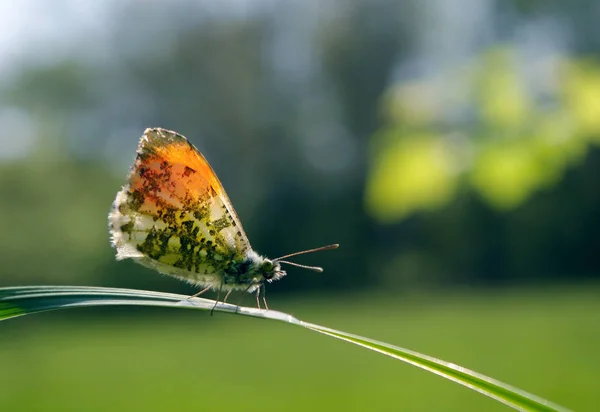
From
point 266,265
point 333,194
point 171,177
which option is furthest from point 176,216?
point 333,194

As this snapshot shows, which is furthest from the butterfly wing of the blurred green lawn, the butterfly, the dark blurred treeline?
the dark blurred treeline

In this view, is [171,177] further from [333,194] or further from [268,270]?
[333,194]

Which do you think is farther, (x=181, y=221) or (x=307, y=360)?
(x=307, y=360)

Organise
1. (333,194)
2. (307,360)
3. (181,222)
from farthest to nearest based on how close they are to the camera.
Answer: (333,194) → (307,360) → (181,222)

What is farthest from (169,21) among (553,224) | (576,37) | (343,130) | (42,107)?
(576,37)

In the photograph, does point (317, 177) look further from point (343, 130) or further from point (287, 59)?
point (287, 59)

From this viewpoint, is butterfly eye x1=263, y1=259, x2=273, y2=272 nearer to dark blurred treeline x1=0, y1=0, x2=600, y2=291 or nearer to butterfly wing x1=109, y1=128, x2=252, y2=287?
butterfly wing x1=109, y1=128, x2=252, y2=287

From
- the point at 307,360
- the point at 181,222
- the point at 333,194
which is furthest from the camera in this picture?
the point at 333,194
